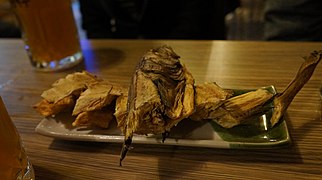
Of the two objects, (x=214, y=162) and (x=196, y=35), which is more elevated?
(x=214, y=162)

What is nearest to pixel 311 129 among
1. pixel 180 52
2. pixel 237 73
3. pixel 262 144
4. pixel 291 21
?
pixel 262 144

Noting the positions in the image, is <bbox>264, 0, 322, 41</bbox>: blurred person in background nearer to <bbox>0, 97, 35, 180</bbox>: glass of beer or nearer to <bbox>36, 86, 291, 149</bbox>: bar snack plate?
<bbox>36, 86, 291, 149</bbox>: bar snack plate

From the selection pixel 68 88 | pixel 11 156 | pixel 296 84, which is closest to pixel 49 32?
pixel 68 88

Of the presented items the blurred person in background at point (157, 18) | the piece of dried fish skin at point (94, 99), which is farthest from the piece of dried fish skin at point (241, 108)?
the blurred person in background at point (157, 18)

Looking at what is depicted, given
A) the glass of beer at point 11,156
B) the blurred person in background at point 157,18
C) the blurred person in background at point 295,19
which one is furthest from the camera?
the blurred person in background at point 157,18

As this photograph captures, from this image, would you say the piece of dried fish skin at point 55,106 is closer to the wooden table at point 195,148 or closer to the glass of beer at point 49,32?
the wooden table at point 195,148

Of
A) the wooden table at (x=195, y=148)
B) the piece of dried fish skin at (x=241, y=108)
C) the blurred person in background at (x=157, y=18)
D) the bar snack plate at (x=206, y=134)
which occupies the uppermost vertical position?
the piece of dried fish skin at (x=241, y=108)

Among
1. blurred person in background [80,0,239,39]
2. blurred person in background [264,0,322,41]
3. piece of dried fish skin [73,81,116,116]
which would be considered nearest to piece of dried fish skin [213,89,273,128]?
piece of dried fish skin [73,81,116,116]

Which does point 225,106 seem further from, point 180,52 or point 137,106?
point 180,52
